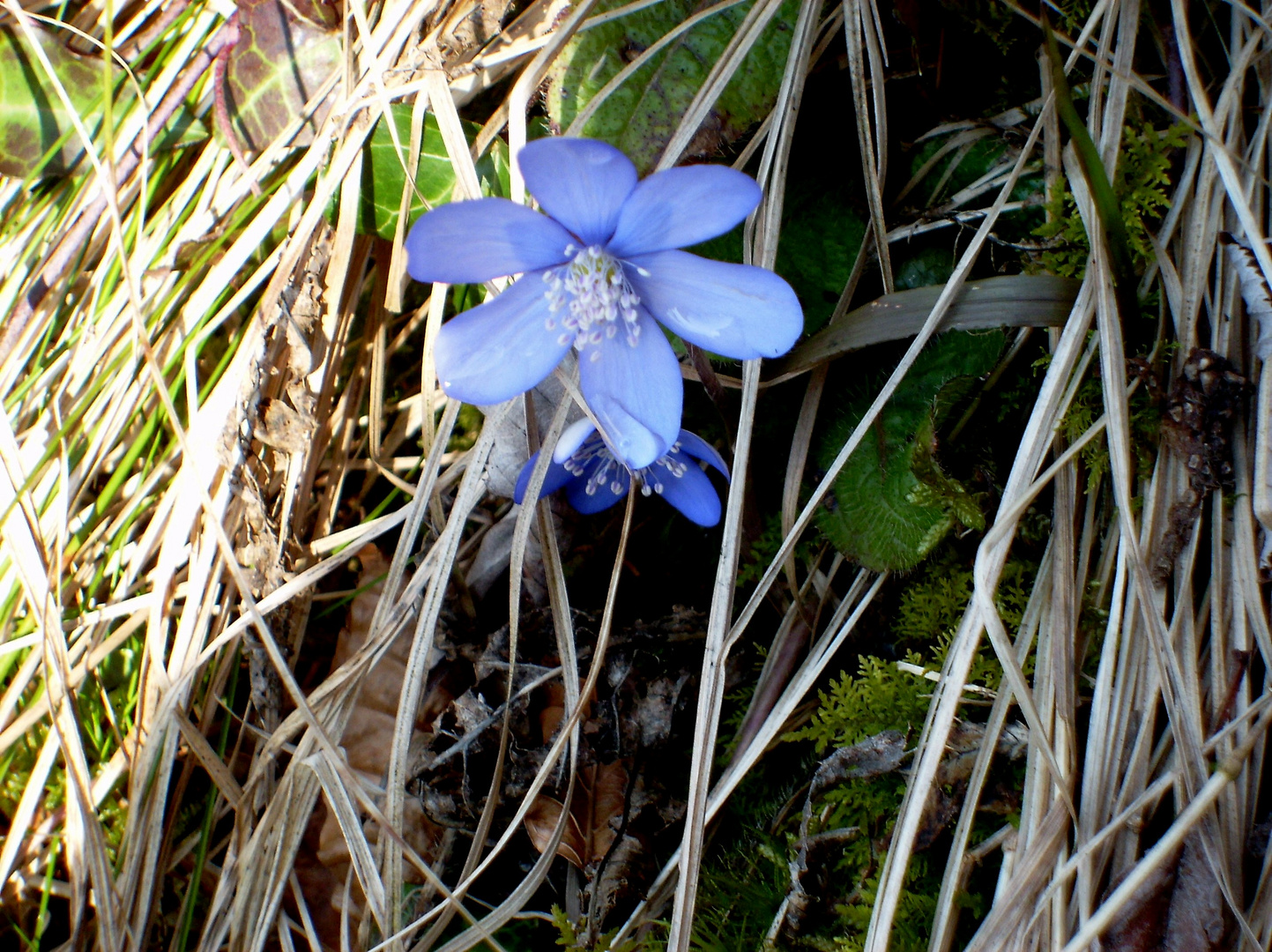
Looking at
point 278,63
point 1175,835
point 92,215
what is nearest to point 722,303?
point 1175,835

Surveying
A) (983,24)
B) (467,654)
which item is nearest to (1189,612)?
(983,24)

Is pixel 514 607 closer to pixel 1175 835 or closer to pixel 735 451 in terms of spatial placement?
pixel 735 451

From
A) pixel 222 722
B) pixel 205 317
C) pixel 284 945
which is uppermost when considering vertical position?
pixel 205 317

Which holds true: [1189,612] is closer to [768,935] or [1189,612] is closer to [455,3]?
[768,935]

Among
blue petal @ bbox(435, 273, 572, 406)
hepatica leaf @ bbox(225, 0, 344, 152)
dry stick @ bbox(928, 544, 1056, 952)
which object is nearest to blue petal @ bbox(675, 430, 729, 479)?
blue petal @ bbox(435, 273, 572, 406)

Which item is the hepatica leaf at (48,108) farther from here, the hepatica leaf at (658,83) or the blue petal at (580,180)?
the blue petal at (580,180)

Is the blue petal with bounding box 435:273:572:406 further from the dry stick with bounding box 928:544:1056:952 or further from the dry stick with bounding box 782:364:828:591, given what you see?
the dry stick with bounding box 928:544:1056:952

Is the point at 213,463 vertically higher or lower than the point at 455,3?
lower

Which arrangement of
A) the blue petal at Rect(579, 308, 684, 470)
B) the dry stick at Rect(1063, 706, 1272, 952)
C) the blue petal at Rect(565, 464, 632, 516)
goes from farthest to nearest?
the blue petal at Rect(565, 464, 632, 516) → the blue petal at Rect(579, 308, 684, 470) → the dry stick at Rect(1063, 706, 1272, 952)
